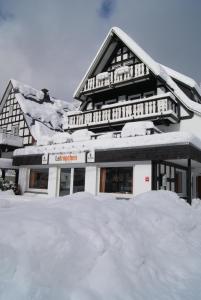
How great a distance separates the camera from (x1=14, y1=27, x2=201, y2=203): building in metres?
13.6

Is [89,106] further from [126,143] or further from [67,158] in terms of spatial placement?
[126,143]

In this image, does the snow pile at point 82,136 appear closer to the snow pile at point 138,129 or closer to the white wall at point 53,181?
the white wall at point 53,181

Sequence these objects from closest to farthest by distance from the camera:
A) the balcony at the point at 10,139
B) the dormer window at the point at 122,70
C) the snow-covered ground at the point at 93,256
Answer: the snow-covered ground at the point at 93,256 → the dormer window at the point at 122,70 → the balcony at the point at 10,139

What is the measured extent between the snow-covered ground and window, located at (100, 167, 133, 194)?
25.9ft

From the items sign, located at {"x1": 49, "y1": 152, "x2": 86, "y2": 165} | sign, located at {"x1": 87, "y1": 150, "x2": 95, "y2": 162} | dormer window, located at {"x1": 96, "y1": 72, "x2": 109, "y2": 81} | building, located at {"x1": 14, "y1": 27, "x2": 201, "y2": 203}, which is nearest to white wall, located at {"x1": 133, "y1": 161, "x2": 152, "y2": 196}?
building, located at {"x1": 14, "y1": 27, "x2": 201, "y2": 203}

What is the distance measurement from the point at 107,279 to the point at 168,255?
1.95 meters

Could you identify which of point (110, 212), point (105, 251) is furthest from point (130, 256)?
point (110, 212)

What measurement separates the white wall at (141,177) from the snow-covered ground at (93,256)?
706cm

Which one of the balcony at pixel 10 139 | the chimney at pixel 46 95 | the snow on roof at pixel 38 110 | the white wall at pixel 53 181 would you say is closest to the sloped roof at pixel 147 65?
the white wall at pixel 53 181

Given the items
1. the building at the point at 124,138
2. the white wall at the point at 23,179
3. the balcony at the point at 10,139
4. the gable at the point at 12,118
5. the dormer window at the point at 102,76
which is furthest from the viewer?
the gable at the point at 12,118

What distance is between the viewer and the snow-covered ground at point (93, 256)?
370cm

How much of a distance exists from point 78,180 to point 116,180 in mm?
2549

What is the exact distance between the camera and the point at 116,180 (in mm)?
14984

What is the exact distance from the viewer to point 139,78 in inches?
750
